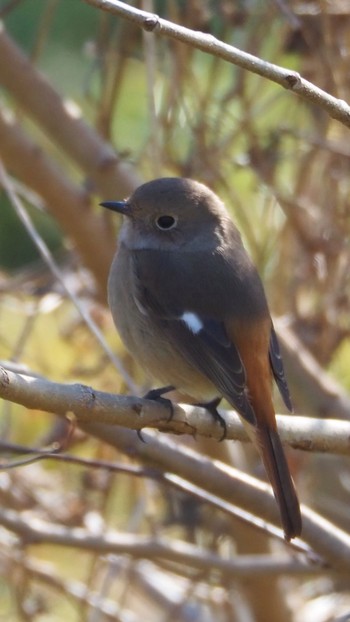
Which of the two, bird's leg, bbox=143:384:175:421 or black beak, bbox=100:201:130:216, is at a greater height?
black beak, bbox=100:201:130:216

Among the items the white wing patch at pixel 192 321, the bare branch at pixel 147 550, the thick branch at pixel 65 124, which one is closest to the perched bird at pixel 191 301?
the white wing patch at pixel 192 321

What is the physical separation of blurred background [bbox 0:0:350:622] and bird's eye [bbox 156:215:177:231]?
27 centimetres

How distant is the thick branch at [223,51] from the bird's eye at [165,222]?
1483 mm

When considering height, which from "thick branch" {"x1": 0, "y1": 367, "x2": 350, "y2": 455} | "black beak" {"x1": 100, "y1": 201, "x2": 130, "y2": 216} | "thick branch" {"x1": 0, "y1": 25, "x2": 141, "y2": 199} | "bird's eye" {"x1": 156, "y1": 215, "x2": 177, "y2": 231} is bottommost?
"thick branch" {"x1": 0, "y1": 367, "x2": 350, "y2": 455}

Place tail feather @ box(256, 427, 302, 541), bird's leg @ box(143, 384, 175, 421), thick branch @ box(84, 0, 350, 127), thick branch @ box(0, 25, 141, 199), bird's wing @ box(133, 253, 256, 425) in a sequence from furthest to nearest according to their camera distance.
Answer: thick branch @ box(0, 25, 141, 199) → bird's wing @ box(133, 253, 256, 425) → tail feather @ box(256, 427, 302, 541) → bird's leg @ box(143, 384, 175, 421) → thick branch @ box(84, 0, 350, 127)

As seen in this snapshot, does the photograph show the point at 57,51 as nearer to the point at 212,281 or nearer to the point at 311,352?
the point at 311,352

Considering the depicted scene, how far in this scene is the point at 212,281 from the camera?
3307 millimetres

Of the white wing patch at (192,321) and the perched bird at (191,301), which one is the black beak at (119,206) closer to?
the perched bird at (191,301)

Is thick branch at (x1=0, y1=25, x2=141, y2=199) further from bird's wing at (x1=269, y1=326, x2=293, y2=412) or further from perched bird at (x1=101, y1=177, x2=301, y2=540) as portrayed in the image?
bird's wing at (x1=269, y1=326, x2=293, y2=412)

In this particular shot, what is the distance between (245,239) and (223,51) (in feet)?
8.24

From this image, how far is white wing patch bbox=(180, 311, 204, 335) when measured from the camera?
3.18 meters

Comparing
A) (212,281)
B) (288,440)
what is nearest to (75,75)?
(212,281)

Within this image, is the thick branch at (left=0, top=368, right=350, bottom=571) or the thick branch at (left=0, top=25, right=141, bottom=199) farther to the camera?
the thick branch at (left=0, top=25, right=141, bottom=199)

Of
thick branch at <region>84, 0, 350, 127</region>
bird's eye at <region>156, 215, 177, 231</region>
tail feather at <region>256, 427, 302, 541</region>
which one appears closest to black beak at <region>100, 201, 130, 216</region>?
bird's eye at <region>156, 215, 177, 231</region>
